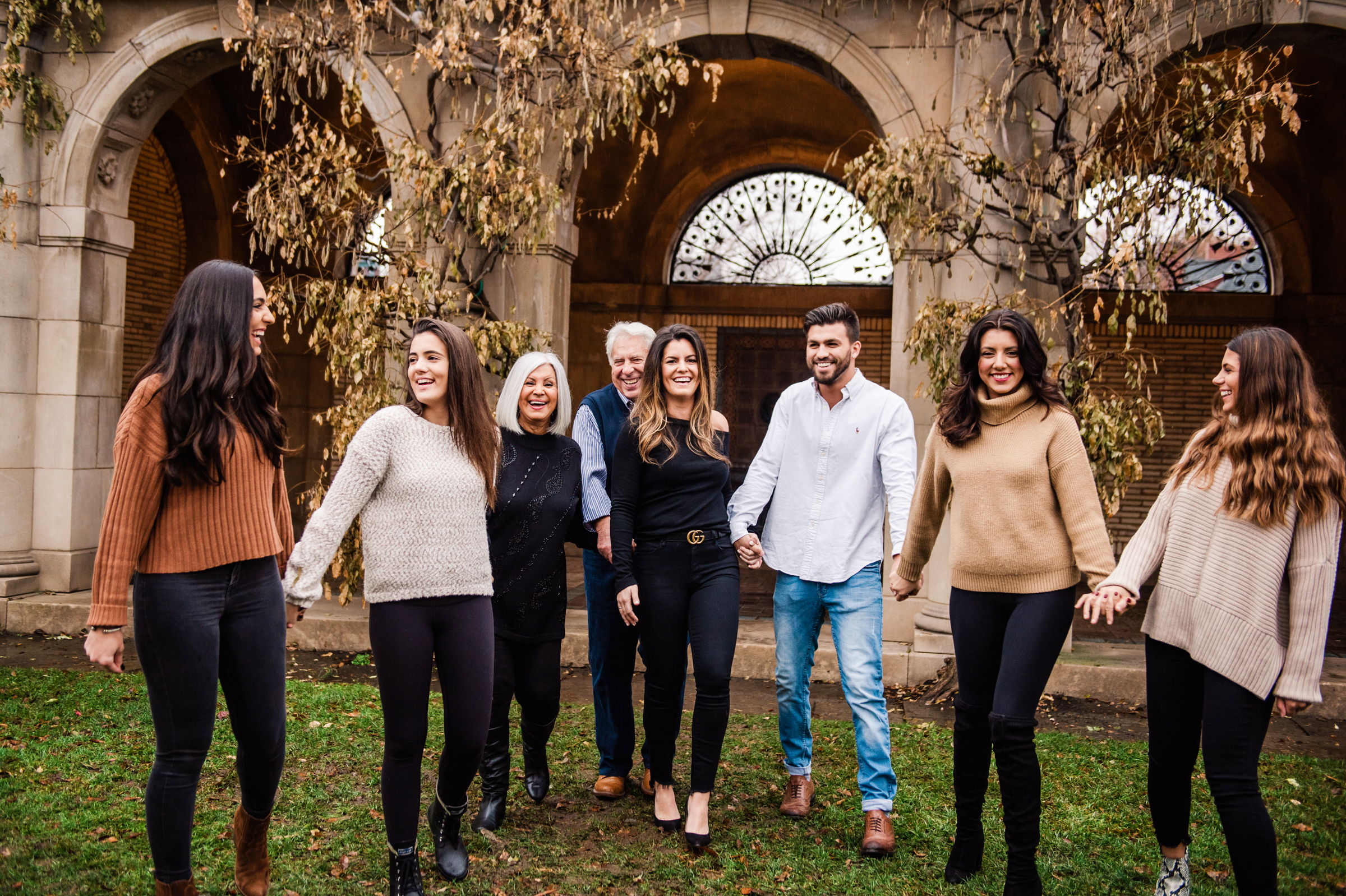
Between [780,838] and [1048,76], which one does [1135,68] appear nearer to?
[1048,76]

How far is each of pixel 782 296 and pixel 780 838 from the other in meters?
9.56

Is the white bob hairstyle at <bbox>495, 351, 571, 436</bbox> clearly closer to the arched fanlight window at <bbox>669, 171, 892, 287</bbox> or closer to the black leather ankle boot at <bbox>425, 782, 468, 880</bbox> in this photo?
the black leather ankle boot at <bbox>425, 782, 468, 880</bbox>

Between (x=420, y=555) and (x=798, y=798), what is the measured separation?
198cm

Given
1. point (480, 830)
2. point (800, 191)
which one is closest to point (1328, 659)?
point (480, 830)

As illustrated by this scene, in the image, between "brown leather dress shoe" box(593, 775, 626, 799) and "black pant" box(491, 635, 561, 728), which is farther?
"brown leather dress shoe" box(593, 775, 626, 799)

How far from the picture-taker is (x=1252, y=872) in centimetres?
282

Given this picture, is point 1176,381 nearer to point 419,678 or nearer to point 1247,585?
point 1247,585

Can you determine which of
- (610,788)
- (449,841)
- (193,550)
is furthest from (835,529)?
(193,550)

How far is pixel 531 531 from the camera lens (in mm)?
3652

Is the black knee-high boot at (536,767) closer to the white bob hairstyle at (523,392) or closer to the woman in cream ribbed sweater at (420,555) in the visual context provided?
the woman in cream ribbed sweater at (420,555)

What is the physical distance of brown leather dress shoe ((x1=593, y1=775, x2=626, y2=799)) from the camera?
13.9ft

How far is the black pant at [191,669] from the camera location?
278 centimetres

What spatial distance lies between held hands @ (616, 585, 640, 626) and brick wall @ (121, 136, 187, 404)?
30.2 ft

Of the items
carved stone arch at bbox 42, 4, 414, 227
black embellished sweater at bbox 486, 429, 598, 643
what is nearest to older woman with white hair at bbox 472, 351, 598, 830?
black embellished sweater at bbox 486, 429, 598, 643
